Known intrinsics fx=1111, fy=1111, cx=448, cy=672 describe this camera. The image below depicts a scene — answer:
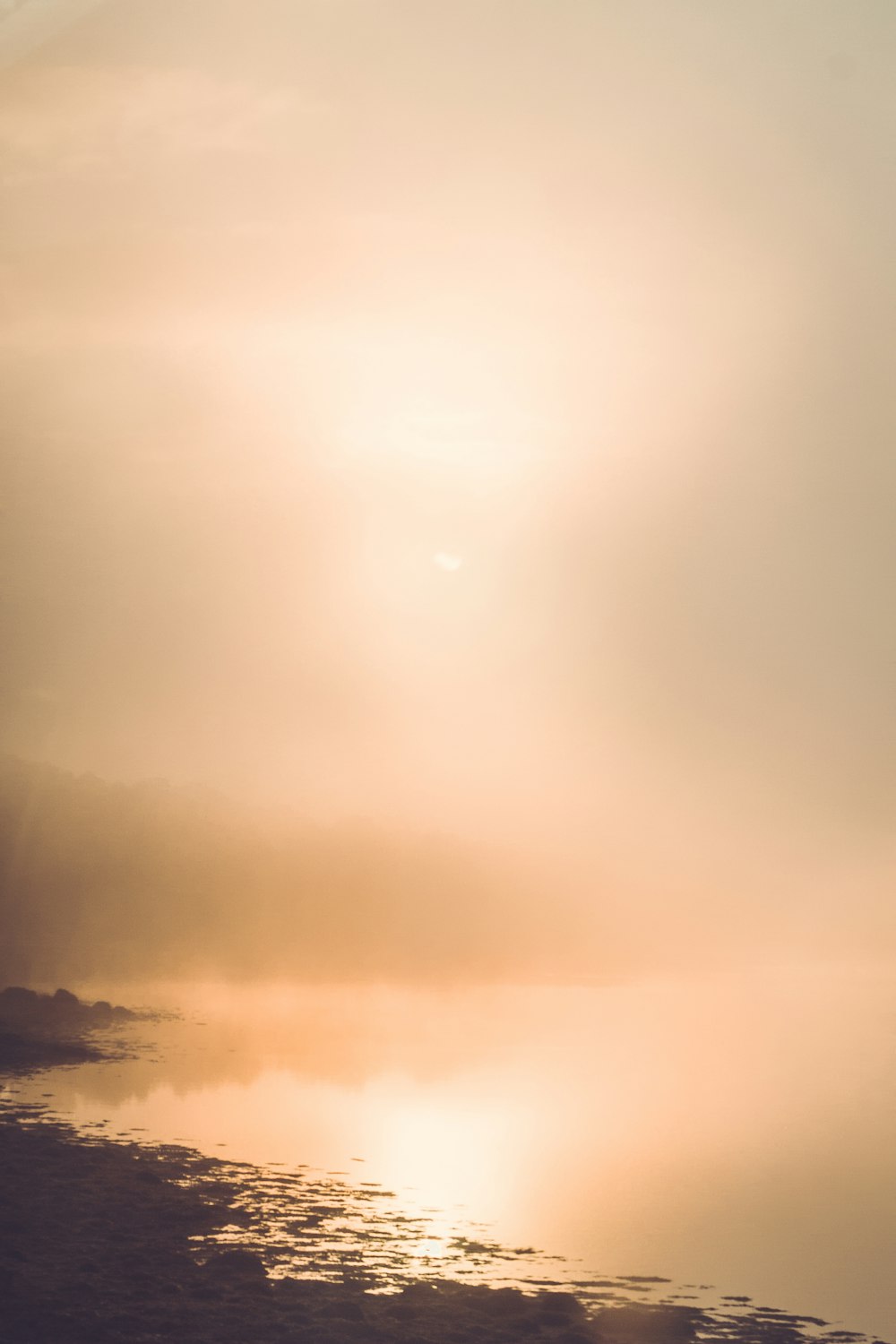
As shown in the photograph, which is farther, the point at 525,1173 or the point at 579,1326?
the point at 525,1173

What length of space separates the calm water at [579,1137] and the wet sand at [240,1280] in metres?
1.33

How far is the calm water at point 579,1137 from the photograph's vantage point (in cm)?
1519

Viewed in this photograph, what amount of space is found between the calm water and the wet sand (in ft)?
4.37

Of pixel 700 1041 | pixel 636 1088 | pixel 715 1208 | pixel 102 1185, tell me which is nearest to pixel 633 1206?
pixel 715 1208

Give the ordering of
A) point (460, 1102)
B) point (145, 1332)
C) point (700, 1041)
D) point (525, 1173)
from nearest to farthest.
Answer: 1. point (145, 1332)
2. point (525, 1173)
3. point (460, 1102)
4. point (700, 1041)

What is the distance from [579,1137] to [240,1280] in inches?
581

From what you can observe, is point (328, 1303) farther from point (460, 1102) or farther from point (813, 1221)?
point (460, 1102)

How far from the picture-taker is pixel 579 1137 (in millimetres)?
24312

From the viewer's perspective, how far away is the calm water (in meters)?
15.2

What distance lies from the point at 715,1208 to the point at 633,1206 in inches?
59.0

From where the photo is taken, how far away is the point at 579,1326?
11.1 m

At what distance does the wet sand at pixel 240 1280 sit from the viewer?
9.87m

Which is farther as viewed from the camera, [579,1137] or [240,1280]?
[579,1137]

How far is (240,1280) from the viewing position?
11031 mm
